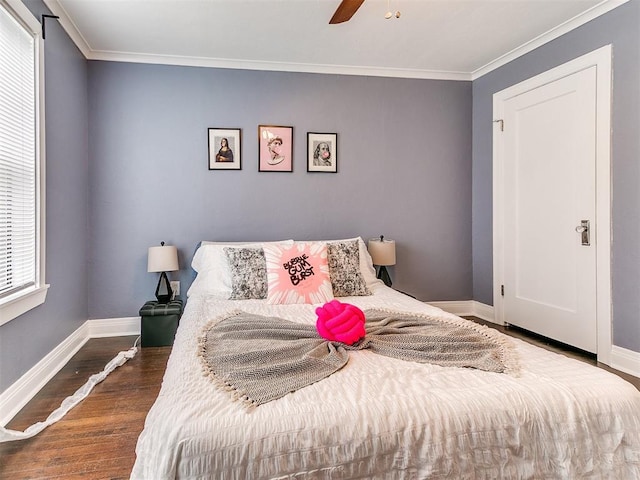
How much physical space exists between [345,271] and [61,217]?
6.77 feet

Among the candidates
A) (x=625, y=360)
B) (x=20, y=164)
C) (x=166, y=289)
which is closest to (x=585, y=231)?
(x=625, y=360)

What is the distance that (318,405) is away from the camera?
1169 mm

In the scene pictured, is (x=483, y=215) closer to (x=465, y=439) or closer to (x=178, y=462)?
(x=465, y=439)

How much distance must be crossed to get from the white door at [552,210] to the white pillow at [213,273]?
2296 mm

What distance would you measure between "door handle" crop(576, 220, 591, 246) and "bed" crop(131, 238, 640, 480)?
1.72 meters

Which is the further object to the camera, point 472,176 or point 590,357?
point 472,176

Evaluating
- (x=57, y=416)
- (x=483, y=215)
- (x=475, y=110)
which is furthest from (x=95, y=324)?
(x=475, y=110)

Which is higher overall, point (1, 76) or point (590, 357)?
point (1, 76)

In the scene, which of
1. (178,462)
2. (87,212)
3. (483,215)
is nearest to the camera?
(178,462)

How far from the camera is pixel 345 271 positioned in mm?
2941

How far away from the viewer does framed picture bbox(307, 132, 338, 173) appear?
144 inches

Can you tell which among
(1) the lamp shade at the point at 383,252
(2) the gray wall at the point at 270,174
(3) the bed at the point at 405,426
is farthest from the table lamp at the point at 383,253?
(3) the bed at the point at 405,426

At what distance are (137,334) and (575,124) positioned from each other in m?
3.91

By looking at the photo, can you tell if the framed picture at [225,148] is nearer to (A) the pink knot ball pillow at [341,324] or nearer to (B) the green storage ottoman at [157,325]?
(B) the green storage ottoman at [157,325]
